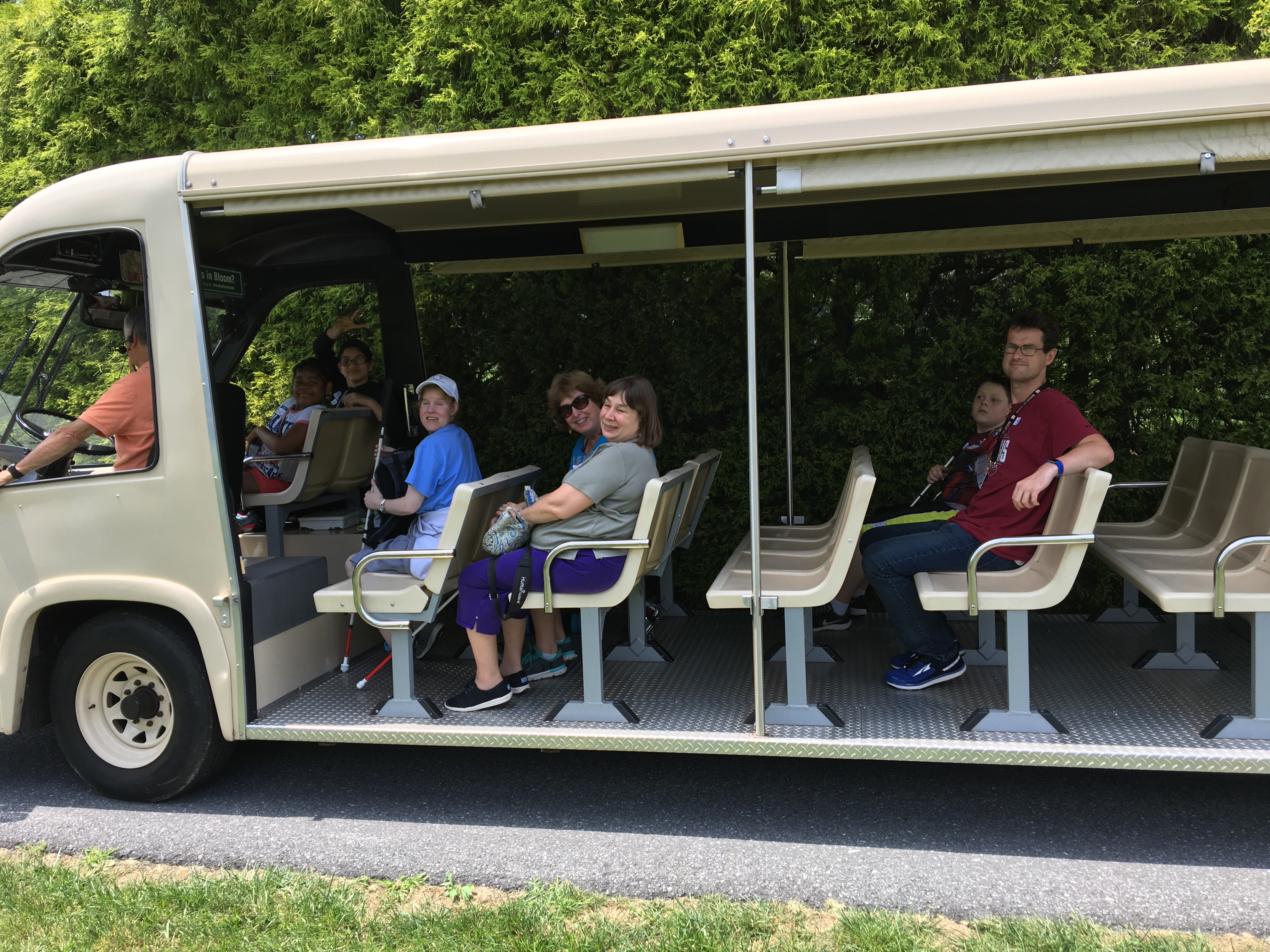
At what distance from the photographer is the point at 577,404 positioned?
Result: 14.5ft

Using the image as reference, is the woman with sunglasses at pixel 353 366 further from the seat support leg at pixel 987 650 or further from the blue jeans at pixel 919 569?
the seat support leg at pixel 987 650

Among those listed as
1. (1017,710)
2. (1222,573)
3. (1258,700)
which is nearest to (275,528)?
(1017,710)

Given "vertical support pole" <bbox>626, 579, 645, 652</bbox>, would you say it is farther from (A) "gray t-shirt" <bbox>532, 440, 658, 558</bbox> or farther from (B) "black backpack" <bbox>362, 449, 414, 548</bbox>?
(B) "black backpack" <bbox>362, 449, 414, 548</bbox>

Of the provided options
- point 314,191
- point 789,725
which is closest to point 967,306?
point 789,725

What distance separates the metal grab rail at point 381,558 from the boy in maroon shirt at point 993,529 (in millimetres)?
1699

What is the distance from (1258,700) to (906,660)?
1213 millimetres

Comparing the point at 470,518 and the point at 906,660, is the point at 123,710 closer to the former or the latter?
the point at 470,518

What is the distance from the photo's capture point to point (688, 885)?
3.08 metres

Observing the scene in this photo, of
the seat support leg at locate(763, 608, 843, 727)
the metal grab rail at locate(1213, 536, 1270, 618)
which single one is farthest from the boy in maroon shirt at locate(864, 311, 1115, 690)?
the metal grab rail at locate(1213, 536, 1270, 618)

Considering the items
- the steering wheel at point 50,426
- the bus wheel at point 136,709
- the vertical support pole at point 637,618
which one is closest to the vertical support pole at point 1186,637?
the vertical support pole at point 637,618

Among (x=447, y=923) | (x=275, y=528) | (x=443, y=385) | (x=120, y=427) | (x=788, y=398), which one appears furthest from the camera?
(x=788, y=398)

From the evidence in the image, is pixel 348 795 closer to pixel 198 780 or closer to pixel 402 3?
pixel 198 780

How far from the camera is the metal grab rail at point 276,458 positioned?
498cm

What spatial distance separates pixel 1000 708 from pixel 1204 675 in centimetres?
105
